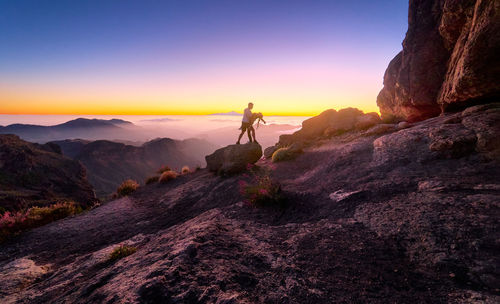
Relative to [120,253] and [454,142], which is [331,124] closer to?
[454,142]

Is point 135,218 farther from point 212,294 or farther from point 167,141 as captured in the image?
point 167,141

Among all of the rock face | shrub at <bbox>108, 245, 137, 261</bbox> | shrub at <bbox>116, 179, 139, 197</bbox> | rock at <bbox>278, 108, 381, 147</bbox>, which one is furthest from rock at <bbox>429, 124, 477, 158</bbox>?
shrub at <bbox>116, 179, 139, 197</bbox>

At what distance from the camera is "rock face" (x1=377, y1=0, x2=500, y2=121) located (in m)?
7.03

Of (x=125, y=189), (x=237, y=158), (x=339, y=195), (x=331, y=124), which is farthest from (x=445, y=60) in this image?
(x=125, y=189)

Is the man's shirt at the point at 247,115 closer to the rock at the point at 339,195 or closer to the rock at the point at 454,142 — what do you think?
the rock at the point at 339,195

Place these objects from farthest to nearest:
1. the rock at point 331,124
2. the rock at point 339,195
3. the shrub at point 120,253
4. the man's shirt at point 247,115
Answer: the rock at point 331,124, the man's shirt at point 247,115, the rock at point 339,195, the shrub at point 120,253

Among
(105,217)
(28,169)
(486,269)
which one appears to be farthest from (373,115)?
(28,169)

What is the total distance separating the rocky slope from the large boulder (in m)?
4.28

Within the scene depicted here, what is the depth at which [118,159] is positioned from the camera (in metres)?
100

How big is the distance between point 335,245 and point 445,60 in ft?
43.4

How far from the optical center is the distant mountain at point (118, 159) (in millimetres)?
85150

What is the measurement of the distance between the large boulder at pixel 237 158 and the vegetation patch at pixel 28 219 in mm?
8067

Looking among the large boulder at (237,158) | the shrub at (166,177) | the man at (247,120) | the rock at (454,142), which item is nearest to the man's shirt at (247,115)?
the man at (247,120)

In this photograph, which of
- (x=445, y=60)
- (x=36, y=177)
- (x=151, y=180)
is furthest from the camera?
(x=36, y=177)
